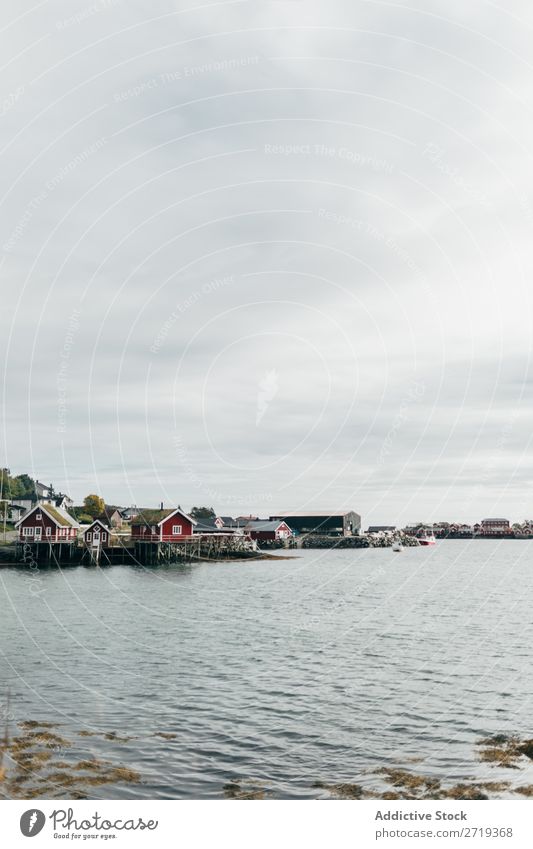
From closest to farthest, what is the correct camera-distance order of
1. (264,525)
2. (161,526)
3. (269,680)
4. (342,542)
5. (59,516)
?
(269,680) < (59,516) < (161,526) < (264,525) < (342,542)

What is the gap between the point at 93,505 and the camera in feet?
465

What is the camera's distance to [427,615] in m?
55.3

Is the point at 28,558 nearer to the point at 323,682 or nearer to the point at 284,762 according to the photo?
the point at 323,682

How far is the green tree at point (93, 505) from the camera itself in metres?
139

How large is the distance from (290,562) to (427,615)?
2485 inches

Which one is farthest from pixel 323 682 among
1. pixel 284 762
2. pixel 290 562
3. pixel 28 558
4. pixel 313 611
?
pixel 290 562

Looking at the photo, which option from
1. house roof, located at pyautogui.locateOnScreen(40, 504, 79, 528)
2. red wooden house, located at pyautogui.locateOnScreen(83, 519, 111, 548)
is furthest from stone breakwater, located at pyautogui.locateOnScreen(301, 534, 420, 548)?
house roof, located at pyautogui.locateOnScreen(40, 504, 79, 528)

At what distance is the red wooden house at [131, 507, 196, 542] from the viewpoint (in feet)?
346

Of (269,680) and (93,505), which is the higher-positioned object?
(93,505)

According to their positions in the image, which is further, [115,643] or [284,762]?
[115,643]

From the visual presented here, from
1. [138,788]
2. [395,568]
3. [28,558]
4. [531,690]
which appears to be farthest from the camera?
[395,568]

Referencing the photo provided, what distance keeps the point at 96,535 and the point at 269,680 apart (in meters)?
80.8

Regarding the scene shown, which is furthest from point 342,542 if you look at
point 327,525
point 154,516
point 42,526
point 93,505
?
point 42,526

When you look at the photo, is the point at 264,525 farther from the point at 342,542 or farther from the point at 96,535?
the point at 96,535
